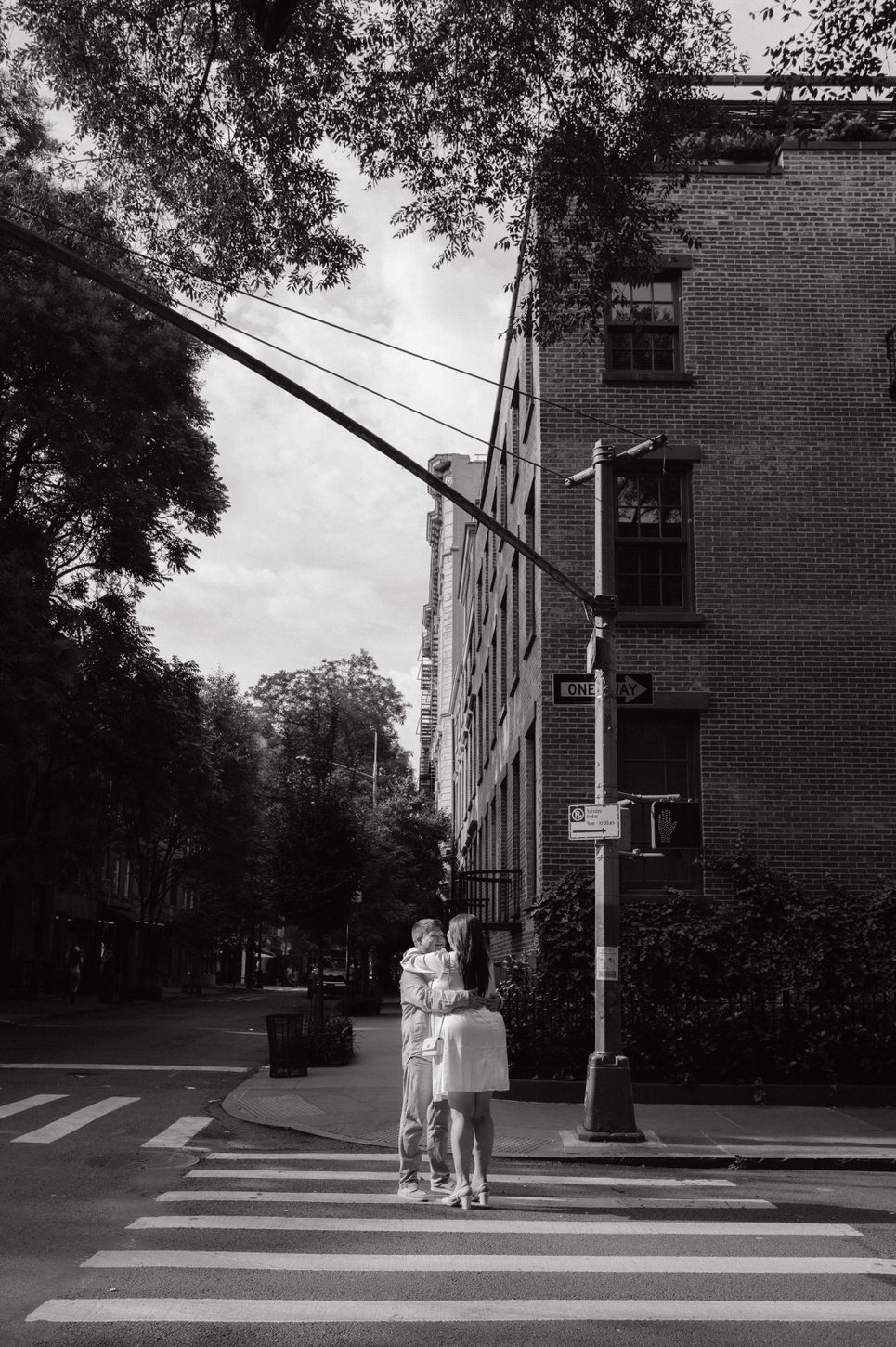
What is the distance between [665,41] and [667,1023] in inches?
396

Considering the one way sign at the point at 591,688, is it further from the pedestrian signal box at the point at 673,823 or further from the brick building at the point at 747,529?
the brick building at the point at 747,529

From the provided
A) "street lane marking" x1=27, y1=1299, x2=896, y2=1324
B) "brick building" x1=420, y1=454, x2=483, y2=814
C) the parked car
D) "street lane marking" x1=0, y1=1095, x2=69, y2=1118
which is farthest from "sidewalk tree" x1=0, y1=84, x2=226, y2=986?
"brick building" x1=420, y1=454, x2=483, y2=814

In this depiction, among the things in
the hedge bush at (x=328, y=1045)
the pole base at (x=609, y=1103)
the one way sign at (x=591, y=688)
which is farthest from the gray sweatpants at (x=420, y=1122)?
the hedge bush at (x=328, y=1045)

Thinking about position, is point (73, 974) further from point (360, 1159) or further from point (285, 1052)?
point (360, 1159)

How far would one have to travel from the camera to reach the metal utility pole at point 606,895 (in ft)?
37.2

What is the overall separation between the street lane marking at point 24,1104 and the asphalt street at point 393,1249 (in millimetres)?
973

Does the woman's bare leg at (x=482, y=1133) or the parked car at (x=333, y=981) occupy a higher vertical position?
the woman's bare leg at (x=482, y=1133)

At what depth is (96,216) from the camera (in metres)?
15.2

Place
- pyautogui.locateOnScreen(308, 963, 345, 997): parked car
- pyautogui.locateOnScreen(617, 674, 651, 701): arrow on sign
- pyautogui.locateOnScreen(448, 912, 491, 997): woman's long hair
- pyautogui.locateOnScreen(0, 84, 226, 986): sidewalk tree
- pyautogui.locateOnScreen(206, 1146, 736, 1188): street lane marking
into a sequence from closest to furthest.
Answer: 1. pyautogui.locateOnScreen(448, 912, 491, 997): woman's long hair
2. pyautogui.locateOnScreen(206, 1146, 736, 1188): street lane marking
3. pyautogui.locateOnScreen(617, 674, 651, 701): arrow on sign
4. pyautogui.locateOnScreen(0, 84, 226, 986): sidewalk tree
5. pyautogui.locateOnScreen(308, 963, 345, 997): parked car

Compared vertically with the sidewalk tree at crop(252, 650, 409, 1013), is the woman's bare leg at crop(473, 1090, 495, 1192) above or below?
below

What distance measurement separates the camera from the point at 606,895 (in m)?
11.8

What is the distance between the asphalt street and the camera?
5512 millimetres

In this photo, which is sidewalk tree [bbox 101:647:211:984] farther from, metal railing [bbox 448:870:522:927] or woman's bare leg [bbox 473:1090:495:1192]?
woman's bare leg [bbox 473:1090:495:1192]

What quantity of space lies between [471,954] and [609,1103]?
372 centimetres
